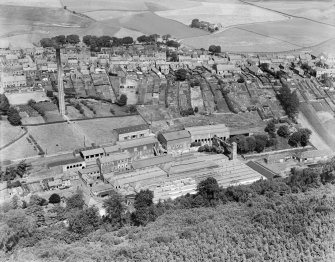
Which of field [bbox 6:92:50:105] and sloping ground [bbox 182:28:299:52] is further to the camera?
sloping ground [bbox 182:28:299:52]

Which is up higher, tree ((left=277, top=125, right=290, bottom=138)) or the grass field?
the grass field

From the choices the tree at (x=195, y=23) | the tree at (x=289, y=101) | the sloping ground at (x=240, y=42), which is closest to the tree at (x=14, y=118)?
the tree at (x=289, y=101)

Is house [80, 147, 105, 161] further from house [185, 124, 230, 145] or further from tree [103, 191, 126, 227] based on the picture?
tree [103, 191, 126, 227]

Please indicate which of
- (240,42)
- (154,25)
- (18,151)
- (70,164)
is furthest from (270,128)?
(154,25)

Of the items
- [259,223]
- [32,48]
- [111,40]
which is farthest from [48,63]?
[259,223]

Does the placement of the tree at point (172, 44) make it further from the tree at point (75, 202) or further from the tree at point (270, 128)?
the tree at point (75, 202)

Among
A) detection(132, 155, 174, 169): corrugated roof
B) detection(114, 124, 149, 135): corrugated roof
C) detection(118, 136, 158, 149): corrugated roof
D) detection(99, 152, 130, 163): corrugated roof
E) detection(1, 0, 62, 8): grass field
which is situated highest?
detection(1, 0, 62, 8): grass field

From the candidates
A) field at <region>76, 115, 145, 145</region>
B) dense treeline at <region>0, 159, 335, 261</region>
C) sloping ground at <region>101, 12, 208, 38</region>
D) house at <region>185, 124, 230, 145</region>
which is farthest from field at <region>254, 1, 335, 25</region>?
dense treeline at <region>0, 159, 335, 261</region>

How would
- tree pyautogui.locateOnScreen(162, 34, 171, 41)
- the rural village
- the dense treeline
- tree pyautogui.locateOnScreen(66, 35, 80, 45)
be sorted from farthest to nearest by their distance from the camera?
1. tree pyautogui.locateOnScreen(162, 34, 171, 41)
2. tree pyautogui.locateOnScreen(66, 35, 80, 45)
3. the rural village
4. the dense treeline
